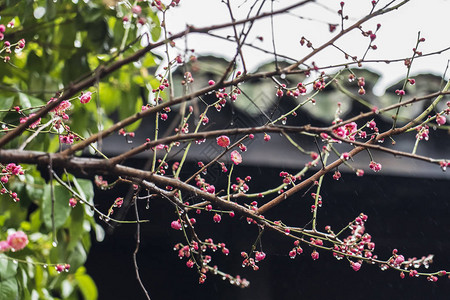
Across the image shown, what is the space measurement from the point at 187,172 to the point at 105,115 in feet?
1.43

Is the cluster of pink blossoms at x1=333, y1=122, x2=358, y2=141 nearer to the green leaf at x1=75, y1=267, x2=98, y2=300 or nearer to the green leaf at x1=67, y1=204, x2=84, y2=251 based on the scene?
the green leaf at x1=67, y1=204, x2=84, y2=251

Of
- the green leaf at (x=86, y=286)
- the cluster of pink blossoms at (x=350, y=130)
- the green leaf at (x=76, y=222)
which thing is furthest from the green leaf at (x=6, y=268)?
the cluster of pink blossoms at (x=350, y=130)

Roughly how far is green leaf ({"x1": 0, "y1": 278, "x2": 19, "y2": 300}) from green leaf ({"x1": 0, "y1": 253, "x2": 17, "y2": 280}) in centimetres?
2

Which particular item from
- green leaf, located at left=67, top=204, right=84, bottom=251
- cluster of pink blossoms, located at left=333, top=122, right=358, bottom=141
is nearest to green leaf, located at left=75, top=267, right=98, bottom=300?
green leaf, located at left=67, top=204, right=84, bottom=251

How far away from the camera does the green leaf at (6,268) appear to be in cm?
144

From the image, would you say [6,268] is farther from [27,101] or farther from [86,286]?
[86,286]

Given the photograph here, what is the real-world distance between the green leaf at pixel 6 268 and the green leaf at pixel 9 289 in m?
0.02

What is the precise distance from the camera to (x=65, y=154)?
850mm

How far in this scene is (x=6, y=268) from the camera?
4.76ft

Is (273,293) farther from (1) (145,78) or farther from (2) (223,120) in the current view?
(1) (145,78)

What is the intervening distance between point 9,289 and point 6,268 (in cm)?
6

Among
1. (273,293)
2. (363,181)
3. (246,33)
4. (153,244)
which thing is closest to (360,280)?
(273,293)

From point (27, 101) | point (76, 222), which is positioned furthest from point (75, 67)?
point (76, 222)

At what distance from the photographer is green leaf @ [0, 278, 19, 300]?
1.45m
